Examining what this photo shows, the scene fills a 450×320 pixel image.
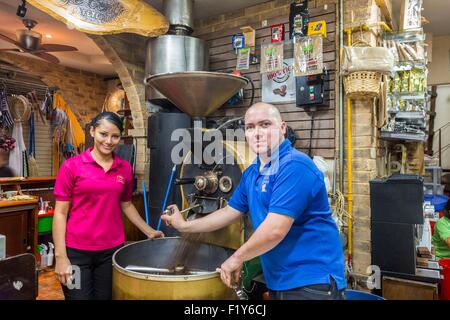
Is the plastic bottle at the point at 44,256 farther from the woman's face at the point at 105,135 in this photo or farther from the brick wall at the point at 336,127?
the woman's face at the point at 105,135

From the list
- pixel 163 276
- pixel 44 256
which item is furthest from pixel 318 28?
pixel 44 256

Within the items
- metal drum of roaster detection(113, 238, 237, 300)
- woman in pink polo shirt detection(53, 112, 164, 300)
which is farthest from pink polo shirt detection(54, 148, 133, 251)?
metal drum of roaster detection(113, 238, 237, 300)

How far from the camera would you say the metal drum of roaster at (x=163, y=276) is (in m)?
1.26

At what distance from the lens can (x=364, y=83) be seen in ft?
9.83

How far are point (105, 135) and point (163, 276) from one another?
0.96 m

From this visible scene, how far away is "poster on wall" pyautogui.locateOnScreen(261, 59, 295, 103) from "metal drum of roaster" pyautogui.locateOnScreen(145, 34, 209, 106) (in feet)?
2.59

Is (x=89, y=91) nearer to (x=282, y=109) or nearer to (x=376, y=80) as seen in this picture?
(x=282, y=109)

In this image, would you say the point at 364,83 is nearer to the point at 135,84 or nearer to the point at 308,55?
the point at 308,55

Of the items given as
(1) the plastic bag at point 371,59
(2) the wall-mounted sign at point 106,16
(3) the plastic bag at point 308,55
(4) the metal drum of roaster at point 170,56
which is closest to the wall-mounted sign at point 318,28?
(3) the plastic bag at point 308,55

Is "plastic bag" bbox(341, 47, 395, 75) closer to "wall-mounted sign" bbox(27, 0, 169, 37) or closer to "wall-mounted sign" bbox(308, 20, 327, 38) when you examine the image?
"wall-mounted sign" bbox(308, 20, 327, 38)

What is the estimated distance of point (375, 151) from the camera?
11.0ft

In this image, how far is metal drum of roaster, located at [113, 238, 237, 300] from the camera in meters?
1.26

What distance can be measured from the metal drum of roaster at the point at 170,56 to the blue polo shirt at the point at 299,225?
240 centimetres
